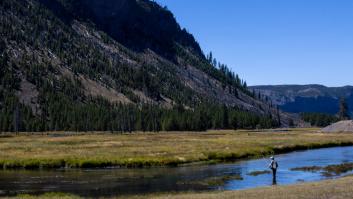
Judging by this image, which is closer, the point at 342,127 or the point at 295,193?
the point at 295,193

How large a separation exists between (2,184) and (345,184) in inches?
1334

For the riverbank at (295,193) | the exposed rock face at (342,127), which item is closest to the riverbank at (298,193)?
the riverbank at (295,193)

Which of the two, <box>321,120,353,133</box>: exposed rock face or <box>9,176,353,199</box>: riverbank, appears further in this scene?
<box>321,120,353,133</box>: exposed rock face

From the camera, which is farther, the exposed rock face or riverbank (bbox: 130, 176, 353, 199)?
the exposed rock face

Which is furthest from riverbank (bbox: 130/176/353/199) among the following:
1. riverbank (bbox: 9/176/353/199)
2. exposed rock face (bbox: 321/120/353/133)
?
exposed rock face (bbox: 321/120/353/133)

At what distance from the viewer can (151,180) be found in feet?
186

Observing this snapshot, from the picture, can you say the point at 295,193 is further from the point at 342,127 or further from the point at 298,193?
the point at 342,127

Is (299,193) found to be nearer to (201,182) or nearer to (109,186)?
(201,182)

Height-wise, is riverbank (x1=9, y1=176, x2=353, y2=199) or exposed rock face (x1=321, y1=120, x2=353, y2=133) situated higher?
exposed rock face (x1=321, y1=120, x2=353, y2=133)

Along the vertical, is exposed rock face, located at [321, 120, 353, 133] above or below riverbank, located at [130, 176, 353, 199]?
above

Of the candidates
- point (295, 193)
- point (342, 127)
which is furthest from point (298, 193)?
point (342, 127)

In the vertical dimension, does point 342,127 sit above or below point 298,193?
above

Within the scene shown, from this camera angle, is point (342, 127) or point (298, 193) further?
point (342, 127)

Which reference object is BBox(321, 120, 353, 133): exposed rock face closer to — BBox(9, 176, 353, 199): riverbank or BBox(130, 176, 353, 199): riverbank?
BBox(9, 176, 353, 199): riverbank
